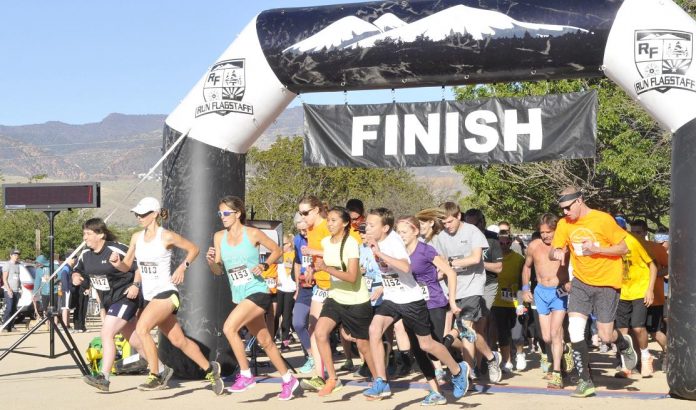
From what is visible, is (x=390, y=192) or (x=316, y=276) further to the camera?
(x=390, y=192)

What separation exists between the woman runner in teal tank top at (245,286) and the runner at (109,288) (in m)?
1.14

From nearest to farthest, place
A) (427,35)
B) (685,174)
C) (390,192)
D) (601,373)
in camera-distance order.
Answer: (685,174) → (427,35) → (601,373) → (390,192)

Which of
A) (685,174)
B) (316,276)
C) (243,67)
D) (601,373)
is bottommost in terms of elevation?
(601,373)

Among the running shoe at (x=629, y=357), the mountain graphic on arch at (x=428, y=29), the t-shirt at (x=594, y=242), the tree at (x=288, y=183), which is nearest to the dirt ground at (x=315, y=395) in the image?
the running shoe at (x=629, y=357)

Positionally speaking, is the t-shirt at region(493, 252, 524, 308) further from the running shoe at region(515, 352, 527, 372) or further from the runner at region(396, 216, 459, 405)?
the runner at region(396, 216, 459, 405)

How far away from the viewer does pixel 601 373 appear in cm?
1209

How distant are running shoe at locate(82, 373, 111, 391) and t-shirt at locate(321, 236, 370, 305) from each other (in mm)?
2430

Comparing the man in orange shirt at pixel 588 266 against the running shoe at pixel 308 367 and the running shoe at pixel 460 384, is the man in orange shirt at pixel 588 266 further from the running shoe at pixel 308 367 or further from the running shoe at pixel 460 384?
the running shoe at pixel 308 367

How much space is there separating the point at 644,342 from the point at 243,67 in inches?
217

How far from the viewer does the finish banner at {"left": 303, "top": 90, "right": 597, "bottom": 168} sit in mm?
Answer: 10367

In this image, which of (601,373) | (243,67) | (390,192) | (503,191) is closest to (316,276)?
(243,67)

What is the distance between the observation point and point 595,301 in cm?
996

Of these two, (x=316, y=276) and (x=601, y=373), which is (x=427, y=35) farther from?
(x=601, y=373)

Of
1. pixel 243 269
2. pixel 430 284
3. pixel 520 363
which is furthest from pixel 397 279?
pixel 520 363
